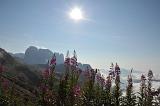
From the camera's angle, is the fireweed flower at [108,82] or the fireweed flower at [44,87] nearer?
the fireweed flower at [44,87]

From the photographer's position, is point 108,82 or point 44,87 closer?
point 44,87

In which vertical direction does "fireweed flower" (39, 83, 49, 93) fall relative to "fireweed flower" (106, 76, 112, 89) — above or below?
below

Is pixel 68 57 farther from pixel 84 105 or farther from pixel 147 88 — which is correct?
pixel 147 88

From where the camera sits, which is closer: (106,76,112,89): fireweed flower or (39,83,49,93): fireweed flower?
(39,83,49,93): fireweed flower

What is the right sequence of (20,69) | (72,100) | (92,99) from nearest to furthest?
(72,100) < (92,99) < (20,69)

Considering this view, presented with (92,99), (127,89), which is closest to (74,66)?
(92,99)

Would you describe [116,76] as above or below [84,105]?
above

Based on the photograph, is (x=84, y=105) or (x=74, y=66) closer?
(x=74, y=66)

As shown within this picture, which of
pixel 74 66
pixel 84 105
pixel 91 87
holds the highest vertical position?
pixel 74 66

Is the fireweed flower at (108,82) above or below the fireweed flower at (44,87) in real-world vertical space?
above

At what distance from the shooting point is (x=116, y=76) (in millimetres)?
23312

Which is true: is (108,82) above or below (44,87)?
above

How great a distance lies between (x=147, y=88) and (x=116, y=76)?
5.77 m

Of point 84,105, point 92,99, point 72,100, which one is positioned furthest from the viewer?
point 92,99
